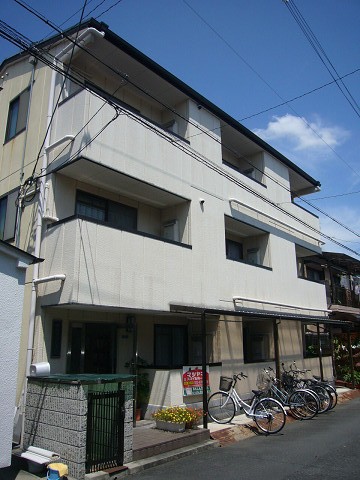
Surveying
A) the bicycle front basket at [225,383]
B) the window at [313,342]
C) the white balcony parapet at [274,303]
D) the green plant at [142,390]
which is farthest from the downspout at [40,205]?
the window at [313,342]

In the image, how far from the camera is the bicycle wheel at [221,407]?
11109 millimetres

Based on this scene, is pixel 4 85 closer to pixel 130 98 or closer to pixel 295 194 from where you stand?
pixel 130 98

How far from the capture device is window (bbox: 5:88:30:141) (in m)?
12.0

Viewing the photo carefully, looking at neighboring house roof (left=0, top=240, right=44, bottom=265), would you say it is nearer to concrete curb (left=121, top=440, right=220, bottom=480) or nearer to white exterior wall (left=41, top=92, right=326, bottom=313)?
white exterior wall (left=41, top=92, right=326, bottom=313)

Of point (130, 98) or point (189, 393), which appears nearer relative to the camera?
point (189, 393)

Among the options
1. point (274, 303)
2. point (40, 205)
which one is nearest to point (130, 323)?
point (40, 205)

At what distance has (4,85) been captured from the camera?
44.9 ft

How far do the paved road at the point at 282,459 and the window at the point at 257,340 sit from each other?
17.2 ft

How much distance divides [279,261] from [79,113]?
32.6ft

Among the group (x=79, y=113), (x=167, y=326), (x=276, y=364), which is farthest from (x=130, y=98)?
(x=276, y=364)

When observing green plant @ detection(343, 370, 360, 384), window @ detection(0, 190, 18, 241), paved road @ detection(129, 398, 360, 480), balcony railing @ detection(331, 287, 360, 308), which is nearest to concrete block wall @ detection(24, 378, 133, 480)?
paved road @ detection(129, 398, 360, 480)

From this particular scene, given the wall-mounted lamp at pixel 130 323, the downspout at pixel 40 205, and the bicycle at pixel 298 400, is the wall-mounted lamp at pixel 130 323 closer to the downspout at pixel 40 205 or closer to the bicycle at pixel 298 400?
the downspout at pixel 40 205

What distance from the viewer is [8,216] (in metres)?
11.1

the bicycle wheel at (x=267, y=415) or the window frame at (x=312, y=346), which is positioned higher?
the window frame at (x=312, y=346)
